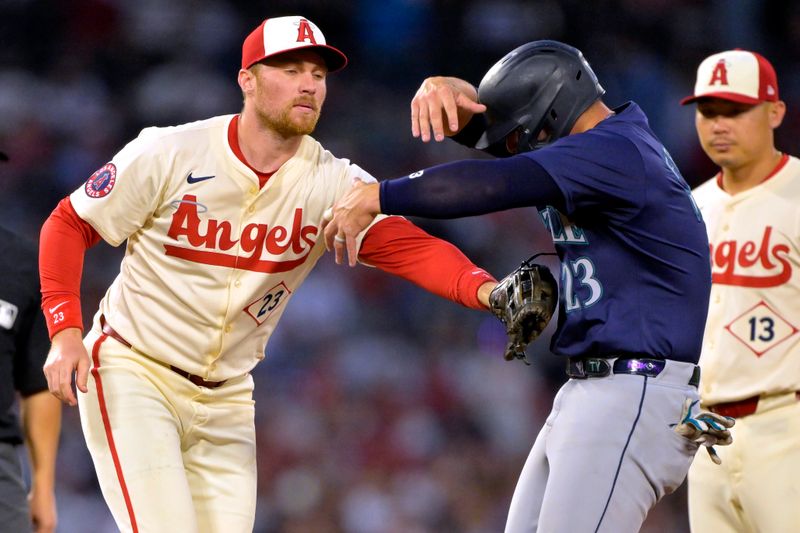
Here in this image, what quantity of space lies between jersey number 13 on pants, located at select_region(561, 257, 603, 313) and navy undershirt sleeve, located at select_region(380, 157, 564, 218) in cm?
25

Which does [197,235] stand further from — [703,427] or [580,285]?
[703,427]

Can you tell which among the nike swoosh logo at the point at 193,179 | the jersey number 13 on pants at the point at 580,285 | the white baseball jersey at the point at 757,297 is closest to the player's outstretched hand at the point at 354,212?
the jersey number 13 on pants at the point at 580,285

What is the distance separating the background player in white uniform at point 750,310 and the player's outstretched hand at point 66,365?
2.45 metres

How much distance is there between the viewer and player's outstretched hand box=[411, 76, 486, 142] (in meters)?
3.52

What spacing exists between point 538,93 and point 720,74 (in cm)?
155

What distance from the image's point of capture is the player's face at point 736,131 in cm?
461

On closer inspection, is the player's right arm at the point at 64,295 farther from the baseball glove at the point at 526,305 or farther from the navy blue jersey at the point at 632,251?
the navy blue jersey at the point at 632,251

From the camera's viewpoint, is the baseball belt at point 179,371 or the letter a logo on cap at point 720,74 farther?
the letter a logo on cap at point 720,74

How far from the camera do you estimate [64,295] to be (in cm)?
371

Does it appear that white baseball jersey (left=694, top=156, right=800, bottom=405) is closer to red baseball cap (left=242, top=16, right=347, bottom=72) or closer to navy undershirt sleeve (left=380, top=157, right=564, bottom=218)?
navy undershirt sleeve (left=380, top=157, right=564, bottom=218)

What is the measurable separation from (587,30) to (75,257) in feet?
21.8

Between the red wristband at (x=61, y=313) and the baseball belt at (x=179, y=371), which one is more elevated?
the red wristband at (x=61, y=313)

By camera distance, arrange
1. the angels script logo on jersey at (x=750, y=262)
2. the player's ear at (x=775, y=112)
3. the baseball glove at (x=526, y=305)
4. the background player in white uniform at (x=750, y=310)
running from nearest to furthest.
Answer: the baseball glove at (x=526, y=305), the background player in white uniform at (x=750, y=310), the angels script logo on jersey at (x=750, y=262), the player's ear at (x=775, y=112)

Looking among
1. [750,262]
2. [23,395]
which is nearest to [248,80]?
[23,395]
